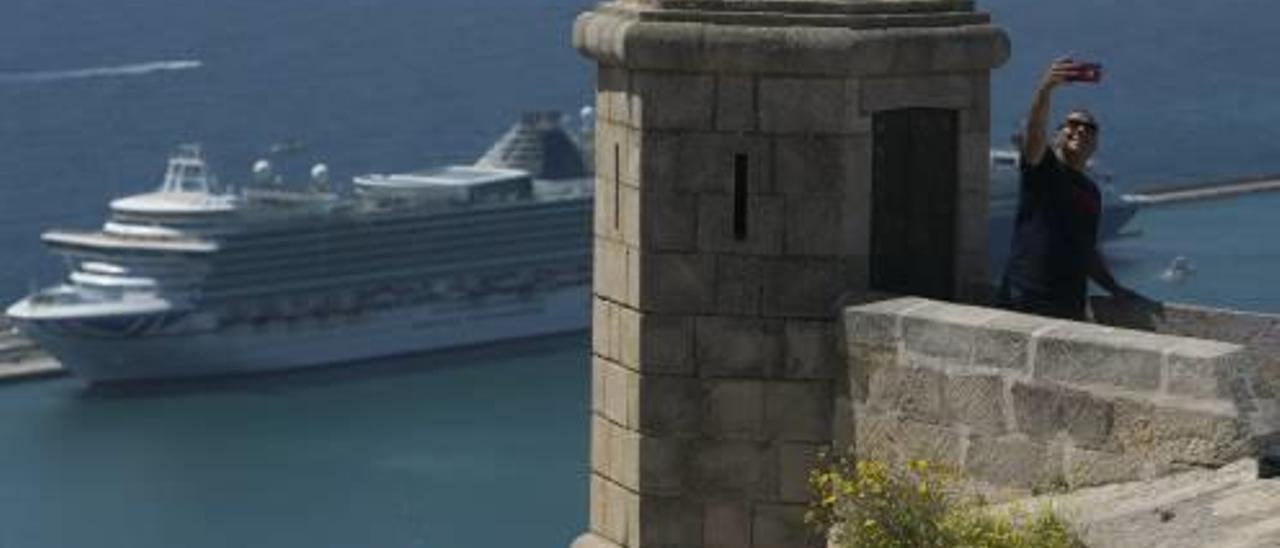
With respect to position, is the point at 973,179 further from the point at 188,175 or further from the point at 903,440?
the point at 188,175

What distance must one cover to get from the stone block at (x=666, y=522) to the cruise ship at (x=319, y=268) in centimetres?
6400

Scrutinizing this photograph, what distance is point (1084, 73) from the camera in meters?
6.41

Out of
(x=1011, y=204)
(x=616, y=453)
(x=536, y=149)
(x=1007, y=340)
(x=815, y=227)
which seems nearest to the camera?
(x=1007, y=340)

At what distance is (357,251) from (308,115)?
16.8 m

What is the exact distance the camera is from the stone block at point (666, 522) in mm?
6797

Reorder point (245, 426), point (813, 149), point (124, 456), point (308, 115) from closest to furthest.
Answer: point (813, 149) < point (124, 456) < point (245, 426) < point (308, 115)

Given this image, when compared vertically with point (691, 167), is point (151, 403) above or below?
below

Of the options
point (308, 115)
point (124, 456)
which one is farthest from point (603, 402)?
point (308, 115)

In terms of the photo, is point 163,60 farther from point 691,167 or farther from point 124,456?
point 691,167

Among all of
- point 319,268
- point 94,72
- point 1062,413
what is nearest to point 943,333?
point 1062,413

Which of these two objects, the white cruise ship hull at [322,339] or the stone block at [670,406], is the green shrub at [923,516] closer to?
the stone block at [670,406]

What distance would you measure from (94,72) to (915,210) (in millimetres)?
102303

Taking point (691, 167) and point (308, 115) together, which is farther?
point (308, 115)

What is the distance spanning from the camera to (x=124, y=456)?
60.9m
